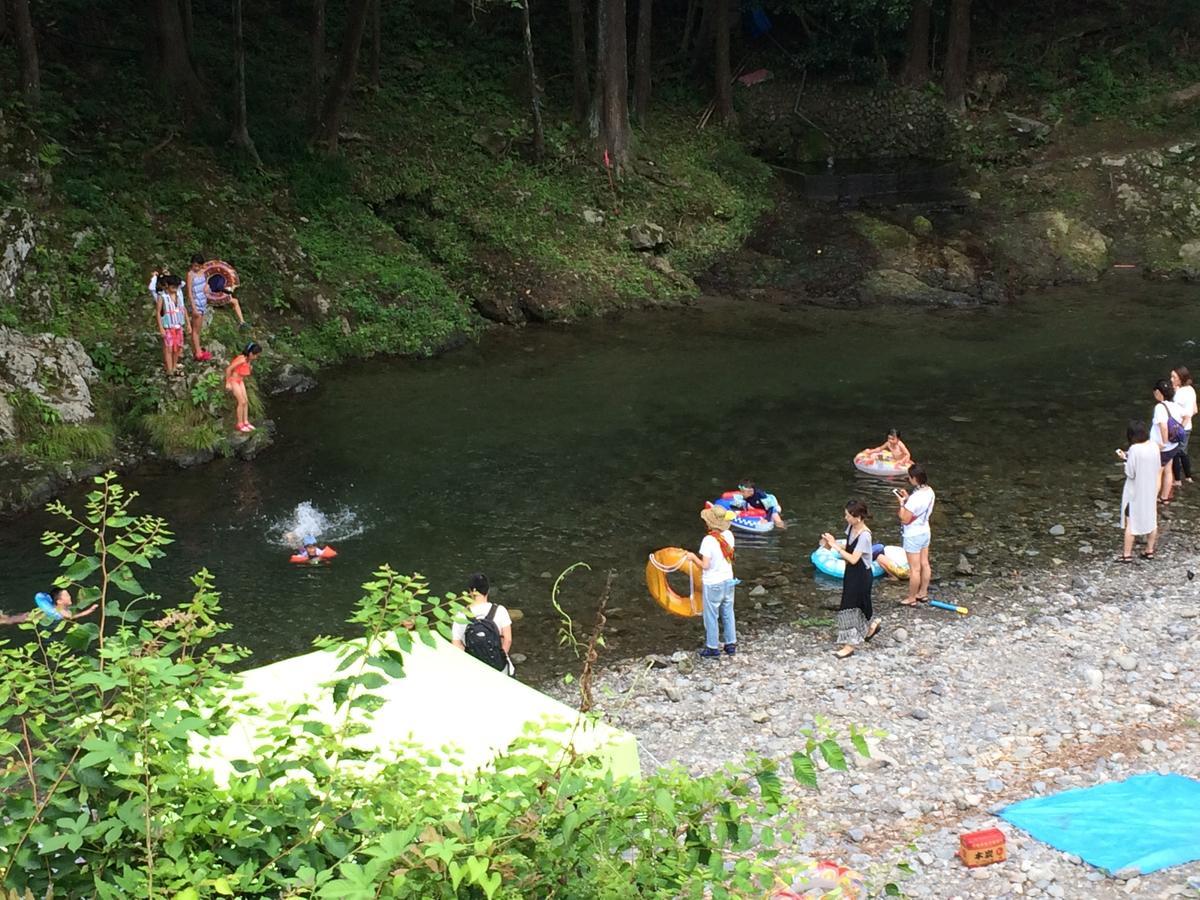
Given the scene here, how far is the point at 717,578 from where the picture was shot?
12.1 meters

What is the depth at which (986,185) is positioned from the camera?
3191cm

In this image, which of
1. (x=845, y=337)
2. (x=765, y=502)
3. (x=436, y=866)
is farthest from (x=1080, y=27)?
(x=436, y=866)

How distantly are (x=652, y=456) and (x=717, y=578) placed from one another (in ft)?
22.3

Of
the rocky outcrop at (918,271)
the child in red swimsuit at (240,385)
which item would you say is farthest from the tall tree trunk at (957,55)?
the child in red swimsuit at (240,385)

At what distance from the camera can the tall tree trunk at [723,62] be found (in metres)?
32.4

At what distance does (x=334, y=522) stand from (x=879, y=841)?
9.73 meters

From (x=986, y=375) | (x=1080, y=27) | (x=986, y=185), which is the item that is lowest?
(x=986, y=375)

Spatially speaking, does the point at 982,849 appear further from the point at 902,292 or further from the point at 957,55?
the point at 957,55

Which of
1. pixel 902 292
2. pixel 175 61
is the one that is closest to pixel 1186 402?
pixel 902 292

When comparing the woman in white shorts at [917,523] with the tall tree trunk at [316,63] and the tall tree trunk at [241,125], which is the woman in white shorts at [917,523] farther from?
the tall tree trunk at [316,63]

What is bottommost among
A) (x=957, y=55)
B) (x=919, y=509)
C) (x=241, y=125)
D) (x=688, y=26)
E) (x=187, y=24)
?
(x=919, y=509)

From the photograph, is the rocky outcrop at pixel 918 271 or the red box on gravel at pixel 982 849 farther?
the rocky outcrop at pixel 918 271

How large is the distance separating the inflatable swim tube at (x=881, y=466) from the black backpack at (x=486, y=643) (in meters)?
9.12

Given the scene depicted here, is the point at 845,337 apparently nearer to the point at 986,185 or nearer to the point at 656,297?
the point at 656,297
